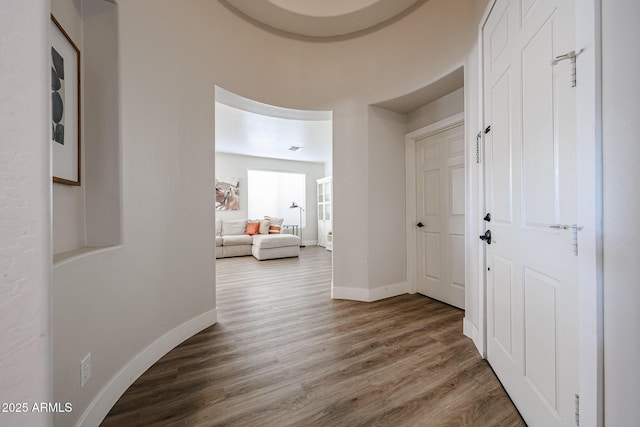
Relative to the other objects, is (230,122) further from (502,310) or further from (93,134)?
(502,310)

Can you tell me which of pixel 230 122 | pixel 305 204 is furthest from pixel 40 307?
pixel 305 204

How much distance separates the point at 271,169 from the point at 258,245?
2.61m

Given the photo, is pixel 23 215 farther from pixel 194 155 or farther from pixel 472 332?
pixel 472 332

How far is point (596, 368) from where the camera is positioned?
2.42ft

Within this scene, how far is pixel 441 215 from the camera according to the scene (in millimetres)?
2764

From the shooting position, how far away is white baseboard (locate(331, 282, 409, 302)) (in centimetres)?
277

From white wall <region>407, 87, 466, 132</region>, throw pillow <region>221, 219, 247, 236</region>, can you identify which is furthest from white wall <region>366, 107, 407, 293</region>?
throw pillow <region>221, 219, 247, 236</region>

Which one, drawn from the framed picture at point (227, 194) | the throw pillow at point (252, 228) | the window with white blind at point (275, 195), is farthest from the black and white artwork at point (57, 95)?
the window with white blind at point (275, 195)

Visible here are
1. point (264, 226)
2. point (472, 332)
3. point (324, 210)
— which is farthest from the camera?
point (324, 210)

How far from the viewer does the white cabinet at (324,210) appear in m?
7.20

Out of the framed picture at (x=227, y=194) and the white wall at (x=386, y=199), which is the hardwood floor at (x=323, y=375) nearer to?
the white wall at (x=386, y=199)

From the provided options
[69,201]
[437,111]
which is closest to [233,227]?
[69,201]

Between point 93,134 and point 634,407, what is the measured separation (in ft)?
8.09

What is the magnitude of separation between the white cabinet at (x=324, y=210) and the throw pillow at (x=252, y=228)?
6.59 ft
